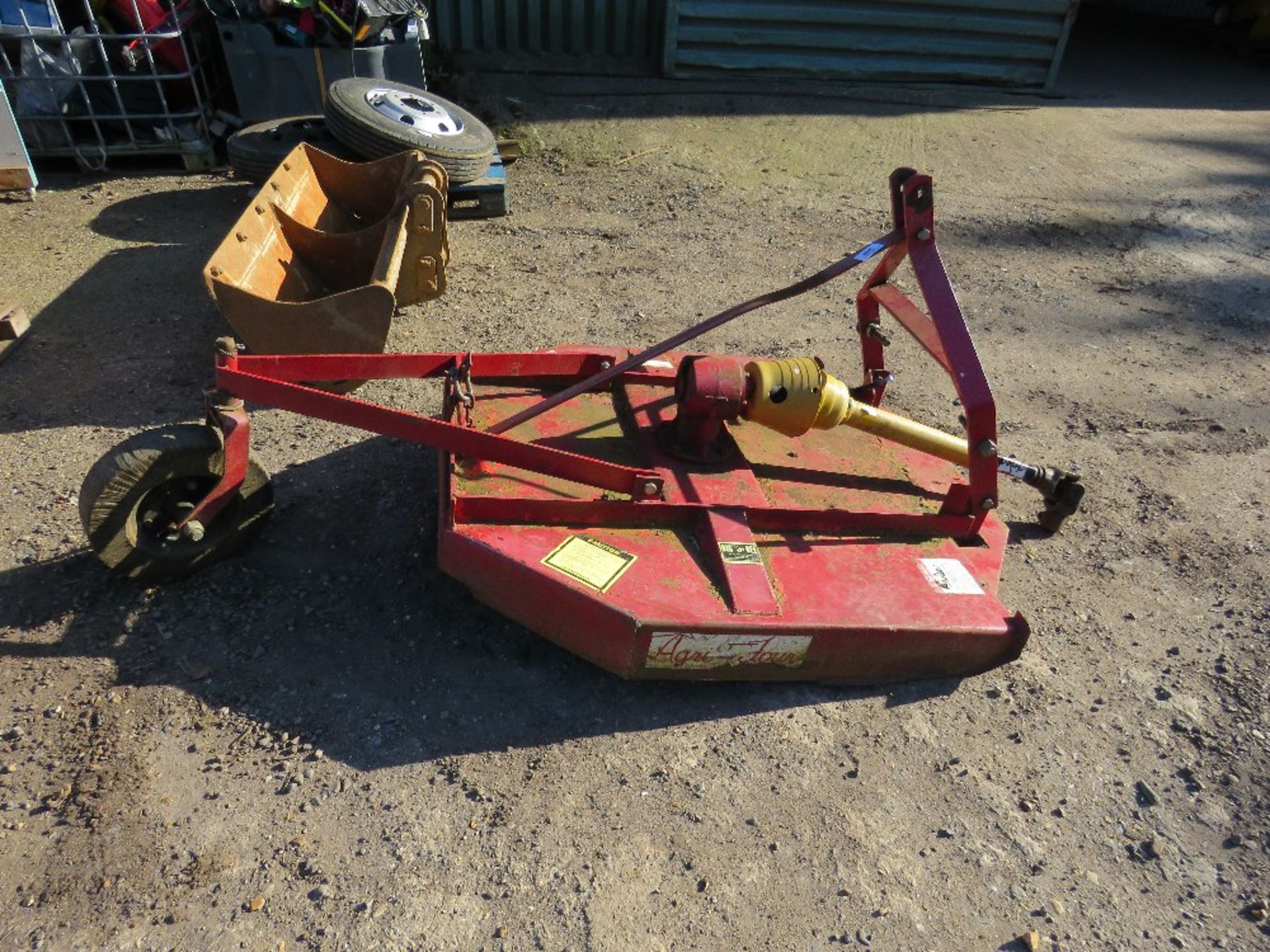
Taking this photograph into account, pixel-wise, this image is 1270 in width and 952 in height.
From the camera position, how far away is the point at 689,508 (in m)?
2.91

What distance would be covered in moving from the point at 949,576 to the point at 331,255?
3234 millimetres

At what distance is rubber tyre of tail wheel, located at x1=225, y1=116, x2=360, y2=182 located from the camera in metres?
5.20

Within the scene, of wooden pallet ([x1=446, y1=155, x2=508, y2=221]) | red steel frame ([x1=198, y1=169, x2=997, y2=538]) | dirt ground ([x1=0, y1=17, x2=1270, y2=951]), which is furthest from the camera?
wooden pallet ([x1=446, y1=155, x2=508, y2=221])

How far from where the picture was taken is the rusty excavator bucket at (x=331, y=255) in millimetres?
3525

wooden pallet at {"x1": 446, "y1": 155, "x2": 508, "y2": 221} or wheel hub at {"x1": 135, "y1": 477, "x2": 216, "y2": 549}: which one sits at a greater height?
wheel hub at {"x1": 135, "y1": 477, "x2": 216, "y2": 549}

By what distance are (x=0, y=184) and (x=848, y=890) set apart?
254 inches

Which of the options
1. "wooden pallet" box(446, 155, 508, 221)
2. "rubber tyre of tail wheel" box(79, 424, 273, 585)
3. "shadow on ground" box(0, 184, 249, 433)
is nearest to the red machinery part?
"rubber tyre of tail wheel" box(79, 424, 273, 585)

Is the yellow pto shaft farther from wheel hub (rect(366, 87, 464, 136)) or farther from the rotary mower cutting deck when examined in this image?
wheel hub (rect(366, 87, 464, 136))

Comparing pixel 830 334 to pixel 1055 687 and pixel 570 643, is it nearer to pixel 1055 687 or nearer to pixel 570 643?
pixel 1055 687

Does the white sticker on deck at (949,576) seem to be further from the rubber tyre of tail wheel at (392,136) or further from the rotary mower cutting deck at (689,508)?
the rubber tyre of tail wheel at (392,136)

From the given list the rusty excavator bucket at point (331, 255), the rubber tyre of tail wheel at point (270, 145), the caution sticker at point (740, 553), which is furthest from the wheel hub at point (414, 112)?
the caution sticker at point (740, 553)

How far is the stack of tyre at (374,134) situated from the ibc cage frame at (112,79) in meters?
1.26

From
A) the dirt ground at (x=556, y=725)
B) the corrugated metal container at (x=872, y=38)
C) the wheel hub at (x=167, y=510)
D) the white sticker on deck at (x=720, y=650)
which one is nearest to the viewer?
the dirt ground at (x=556, y=725)

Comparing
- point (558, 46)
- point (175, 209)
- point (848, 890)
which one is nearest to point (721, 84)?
point (558, 46)
